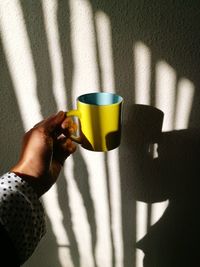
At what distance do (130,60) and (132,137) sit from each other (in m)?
0.23

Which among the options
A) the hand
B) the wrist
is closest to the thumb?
the hand

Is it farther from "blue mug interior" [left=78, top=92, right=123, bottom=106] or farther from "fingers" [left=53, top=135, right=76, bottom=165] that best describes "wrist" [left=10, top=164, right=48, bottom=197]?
"blue mug interior" [left=78, top=92, right=123, bottom=106]

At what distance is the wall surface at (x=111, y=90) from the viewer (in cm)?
70

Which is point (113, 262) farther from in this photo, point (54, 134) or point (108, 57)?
point (108, 57)

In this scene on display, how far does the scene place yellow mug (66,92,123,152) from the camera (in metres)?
0.66

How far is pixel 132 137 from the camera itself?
838 millimetres

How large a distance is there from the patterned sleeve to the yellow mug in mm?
193

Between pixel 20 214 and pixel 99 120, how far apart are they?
30 cm

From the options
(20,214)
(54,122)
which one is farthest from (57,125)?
(20,214)

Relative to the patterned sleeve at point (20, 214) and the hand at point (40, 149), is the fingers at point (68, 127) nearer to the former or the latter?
the hand at point (40, 149)

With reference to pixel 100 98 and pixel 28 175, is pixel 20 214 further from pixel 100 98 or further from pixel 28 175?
pixel 100 98

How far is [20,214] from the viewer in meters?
0.66

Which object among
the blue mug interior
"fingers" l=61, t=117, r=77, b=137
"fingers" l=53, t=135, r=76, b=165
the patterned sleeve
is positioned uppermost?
the blue mug interior

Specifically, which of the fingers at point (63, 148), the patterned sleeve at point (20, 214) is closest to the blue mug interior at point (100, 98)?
the fingers at point (63, 148)
